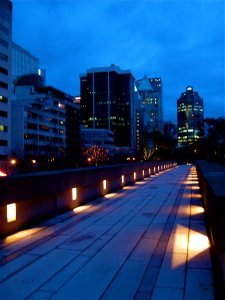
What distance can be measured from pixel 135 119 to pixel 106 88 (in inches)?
815

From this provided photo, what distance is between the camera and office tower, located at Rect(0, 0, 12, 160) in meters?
69.1

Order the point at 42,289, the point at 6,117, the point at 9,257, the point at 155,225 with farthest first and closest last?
1. the point at 6,117
2. the point at 155,225
3. the point at 9,257
4. the point at 42,289

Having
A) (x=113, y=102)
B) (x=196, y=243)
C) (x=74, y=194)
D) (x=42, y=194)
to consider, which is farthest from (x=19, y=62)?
(x=196, y=243)

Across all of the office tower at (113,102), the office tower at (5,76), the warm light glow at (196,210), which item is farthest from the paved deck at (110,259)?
the office tower at (113,102)

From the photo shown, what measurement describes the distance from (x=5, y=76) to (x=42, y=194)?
221 feet

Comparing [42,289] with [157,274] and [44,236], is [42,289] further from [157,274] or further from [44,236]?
[44,236]

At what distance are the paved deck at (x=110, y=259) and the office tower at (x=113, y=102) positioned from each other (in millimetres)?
160974

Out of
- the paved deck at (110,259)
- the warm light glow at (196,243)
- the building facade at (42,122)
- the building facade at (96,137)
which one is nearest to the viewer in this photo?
the paved deck at (110,259)

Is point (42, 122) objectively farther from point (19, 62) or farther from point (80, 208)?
point (19, 62)

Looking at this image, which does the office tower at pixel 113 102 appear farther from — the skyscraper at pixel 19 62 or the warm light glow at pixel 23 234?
the warm light glow at pixel 23 234

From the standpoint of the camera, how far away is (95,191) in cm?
1294

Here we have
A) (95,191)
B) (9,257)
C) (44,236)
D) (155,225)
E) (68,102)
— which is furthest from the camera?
(68,102)

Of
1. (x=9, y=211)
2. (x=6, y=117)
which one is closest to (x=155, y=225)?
(x=9, y=211)

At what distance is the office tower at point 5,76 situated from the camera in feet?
227
